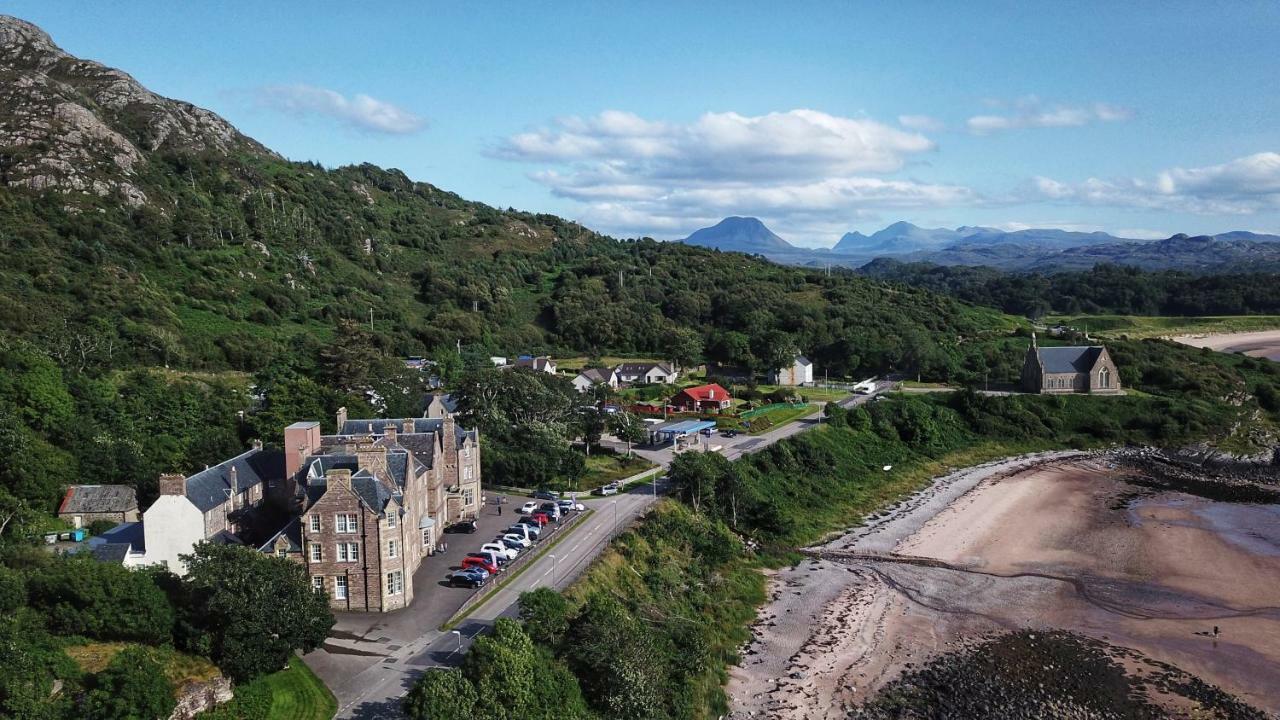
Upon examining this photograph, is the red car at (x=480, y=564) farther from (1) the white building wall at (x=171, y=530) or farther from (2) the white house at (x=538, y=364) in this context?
(2) the white house at (x=538, y=364)

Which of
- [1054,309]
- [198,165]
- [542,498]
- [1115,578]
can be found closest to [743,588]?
[542,498]

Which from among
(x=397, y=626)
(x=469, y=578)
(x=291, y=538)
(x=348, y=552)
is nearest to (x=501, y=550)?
(x=469, y=578)

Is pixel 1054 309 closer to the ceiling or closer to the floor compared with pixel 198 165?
closer to the floor

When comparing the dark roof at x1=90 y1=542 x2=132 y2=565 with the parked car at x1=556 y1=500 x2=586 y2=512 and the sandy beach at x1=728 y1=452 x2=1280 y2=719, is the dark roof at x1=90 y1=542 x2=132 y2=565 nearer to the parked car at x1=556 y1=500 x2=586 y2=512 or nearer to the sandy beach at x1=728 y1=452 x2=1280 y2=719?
the parked car at x1=556 y1=500 x2=586 y2=512

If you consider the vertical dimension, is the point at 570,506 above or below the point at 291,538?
below

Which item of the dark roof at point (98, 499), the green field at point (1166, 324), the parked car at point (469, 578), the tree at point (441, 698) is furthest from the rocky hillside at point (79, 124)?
the green field at point (1166, 324)

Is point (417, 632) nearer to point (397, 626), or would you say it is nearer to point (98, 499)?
point (397, 626)

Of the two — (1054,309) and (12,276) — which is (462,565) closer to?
(12,276)
